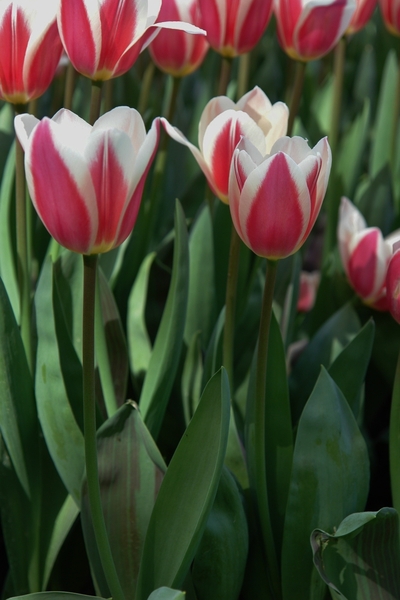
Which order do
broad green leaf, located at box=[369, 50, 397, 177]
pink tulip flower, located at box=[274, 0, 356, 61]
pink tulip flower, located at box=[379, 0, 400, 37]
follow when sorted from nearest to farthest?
pink tulip flower, located at box=[274, 0, 356, 61], pink tulip flower, located at box=[379, 0, 400, 37], broad green leaf, located at box=[369, 50, 397, 177]

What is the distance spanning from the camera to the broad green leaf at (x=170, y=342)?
774 millimetres

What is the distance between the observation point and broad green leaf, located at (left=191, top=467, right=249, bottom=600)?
27.3 inches

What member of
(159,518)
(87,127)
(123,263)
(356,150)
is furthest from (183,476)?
(356,150)

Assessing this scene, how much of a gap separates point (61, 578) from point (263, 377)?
47cm

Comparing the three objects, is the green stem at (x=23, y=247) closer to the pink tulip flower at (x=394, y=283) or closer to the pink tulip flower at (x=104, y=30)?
the pink tulip flower at (x=104, y=30)

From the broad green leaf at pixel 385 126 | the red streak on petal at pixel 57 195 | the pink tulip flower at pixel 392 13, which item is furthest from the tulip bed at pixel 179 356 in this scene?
the broad green leaf at pixel 385 126

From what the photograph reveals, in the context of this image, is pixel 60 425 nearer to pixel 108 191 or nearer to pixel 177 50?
pixel 108 191

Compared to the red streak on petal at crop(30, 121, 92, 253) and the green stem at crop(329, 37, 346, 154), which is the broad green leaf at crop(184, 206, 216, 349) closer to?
the green stem at crop(329, 37, 346, 154)

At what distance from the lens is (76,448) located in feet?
2.50

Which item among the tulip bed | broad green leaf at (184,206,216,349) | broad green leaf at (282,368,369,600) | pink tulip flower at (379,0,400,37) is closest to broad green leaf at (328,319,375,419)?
the tulip bed

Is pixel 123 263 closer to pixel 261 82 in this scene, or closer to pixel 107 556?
pixel 107 556

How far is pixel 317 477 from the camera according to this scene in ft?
2.31

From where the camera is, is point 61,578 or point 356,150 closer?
point 61,578

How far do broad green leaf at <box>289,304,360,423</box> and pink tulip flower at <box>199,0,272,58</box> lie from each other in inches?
15.1
